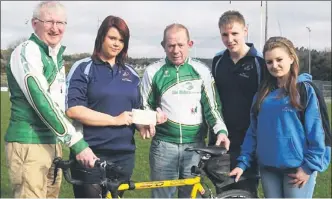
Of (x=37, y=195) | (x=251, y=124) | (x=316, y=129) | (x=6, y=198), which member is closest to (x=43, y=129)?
(x=37, y=195)

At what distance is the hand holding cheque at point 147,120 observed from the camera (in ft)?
13.6

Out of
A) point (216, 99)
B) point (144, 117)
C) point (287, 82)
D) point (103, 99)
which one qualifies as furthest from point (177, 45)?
point (287, 82)

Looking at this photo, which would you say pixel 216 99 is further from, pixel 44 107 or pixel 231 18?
pixel 44 107

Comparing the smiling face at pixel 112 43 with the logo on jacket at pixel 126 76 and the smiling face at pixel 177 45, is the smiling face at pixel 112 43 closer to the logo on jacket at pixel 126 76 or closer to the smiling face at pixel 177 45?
the logo on jacket at pixel 126 76

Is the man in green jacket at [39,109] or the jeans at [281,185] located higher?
the man in green jacket at [39,109]

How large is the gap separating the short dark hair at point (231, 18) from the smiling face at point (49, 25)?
149 cm

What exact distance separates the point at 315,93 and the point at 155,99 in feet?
4.72

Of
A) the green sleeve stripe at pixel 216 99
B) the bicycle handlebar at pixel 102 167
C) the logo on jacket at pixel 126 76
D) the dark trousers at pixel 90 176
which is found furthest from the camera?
the green sleeve stripe at pixel 216 99

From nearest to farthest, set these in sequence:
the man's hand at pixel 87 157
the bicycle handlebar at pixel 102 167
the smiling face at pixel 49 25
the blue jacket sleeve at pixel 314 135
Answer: the bicycle handlebar at pixel 102 167 < the man's hand at pixel 87 157 < the smiling face at pixel 49 25 < the blue jacket sleeve at pixel 314 135

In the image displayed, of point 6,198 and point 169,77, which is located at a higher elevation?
point 169,77

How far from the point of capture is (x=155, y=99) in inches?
185

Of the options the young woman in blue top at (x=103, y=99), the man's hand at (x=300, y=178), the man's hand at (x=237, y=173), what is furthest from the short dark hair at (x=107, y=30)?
the man's hand at (x=300, y=178)

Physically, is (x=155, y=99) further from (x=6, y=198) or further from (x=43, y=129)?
(x=6, y=198)

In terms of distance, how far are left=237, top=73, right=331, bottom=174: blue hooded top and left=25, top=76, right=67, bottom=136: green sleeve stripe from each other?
168 cm
